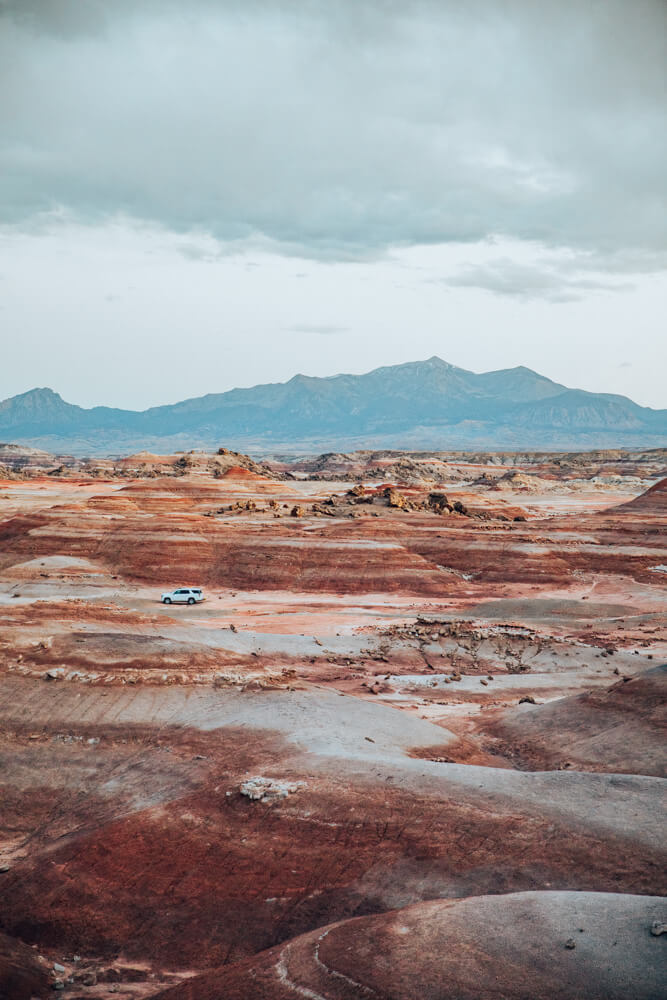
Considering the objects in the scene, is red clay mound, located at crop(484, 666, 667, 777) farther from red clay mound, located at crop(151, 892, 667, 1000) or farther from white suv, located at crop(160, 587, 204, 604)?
white suv, located at crop(160, 587, 204, 604)

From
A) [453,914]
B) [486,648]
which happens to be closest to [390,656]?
[486,648]

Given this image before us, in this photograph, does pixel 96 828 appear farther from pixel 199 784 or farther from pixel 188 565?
pixel 188 565

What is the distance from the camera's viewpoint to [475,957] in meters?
10.5

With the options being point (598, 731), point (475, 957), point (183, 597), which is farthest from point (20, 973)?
point (183, 597)

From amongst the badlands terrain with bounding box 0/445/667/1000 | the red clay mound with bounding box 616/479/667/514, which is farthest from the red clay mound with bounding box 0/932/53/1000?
the red clay mound with bounding box 616/479/667/514

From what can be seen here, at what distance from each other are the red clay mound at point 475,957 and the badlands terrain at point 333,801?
39 mm

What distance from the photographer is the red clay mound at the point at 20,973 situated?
11266 millimetres

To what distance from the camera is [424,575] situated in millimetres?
51094

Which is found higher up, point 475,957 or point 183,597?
point 475,957

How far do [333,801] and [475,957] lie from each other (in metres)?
6.38

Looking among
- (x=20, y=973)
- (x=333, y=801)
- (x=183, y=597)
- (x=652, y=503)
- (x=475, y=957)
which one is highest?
(x=652, y=503)

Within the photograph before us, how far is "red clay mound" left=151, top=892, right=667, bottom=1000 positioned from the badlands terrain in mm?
39

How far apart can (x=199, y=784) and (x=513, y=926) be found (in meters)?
8.92

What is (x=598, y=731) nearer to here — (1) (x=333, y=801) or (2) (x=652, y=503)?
(1) (x=333, y=801)
